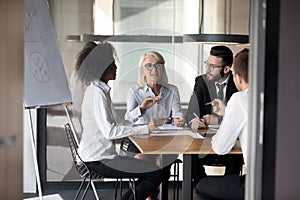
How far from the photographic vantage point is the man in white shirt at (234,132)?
13.5 feet

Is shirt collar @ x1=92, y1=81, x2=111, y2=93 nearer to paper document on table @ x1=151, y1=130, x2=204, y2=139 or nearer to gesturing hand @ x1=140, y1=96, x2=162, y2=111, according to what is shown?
paper document on table @ x1=151, y1=130, x2=204, y2=139

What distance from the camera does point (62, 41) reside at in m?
6.54

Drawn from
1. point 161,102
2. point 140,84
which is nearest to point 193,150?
point 161,102

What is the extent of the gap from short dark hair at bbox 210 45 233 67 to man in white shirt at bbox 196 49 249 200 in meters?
1.80

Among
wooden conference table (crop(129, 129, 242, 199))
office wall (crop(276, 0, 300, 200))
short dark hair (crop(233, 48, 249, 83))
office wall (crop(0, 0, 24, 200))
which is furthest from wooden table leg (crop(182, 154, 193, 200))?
office wall (crop(0, 0, 24, 200))

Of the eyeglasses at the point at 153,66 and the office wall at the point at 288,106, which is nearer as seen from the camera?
the office wall at the point at 288,106

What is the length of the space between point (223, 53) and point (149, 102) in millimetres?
1002

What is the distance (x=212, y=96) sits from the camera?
5.89 metres

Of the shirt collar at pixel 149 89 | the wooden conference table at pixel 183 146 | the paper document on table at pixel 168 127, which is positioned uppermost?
the shirt collar at pixel 149 89

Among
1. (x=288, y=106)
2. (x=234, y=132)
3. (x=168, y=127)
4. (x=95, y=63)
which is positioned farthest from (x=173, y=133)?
(x=288, y=106)

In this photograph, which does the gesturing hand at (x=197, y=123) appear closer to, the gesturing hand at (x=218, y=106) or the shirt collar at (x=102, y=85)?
the gesturing hand at (x=218, y=106)

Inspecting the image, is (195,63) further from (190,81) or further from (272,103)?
(272,103)

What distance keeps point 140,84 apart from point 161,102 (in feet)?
1.92

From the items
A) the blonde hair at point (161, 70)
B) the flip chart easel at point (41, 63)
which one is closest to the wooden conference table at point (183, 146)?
the flip chart easel at point (41, 63)
